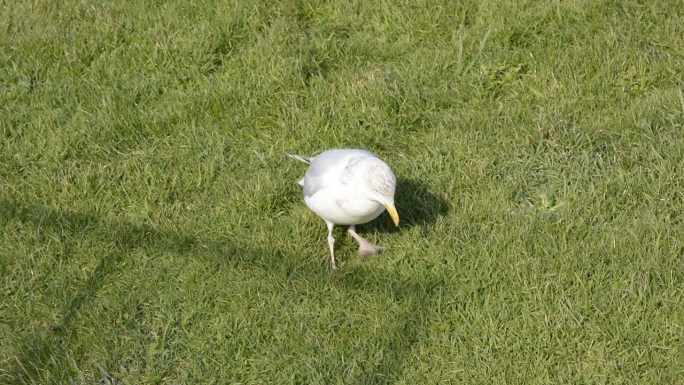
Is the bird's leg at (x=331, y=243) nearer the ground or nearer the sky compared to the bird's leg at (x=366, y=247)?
nearer the sky

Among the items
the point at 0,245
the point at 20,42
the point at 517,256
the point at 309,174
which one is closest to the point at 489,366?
the point at 517,256

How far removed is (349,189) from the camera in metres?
4.97

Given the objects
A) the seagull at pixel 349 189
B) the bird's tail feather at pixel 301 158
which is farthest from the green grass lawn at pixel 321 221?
the seagull at pixel 349 189

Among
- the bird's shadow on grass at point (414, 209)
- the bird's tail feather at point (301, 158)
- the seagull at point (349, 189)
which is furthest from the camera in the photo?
the bird's tail feather at point (301, 158)

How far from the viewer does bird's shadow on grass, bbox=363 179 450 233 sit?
5.38m

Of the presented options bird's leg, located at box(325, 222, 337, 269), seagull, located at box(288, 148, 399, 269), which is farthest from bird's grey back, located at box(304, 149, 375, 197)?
bird's leg, located at box(325, 222, 337, 269)

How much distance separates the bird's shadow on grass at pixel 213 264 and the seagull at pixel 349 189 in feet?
0.76

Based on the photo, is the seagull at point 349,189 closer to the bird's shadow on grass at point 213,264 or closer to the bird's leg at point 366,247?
the bird's leg at point 366,247

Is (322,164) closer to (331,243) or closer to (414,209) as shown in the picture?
(331,243)

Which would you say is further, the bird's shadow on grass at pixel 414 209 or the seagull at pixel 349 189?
the bird's shadow on grass at pixel 414 209

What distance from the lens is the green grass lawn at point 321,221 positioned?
4.60m

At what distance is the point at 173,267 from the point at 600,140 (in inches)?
101

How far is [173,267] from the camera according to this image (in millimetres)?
5160

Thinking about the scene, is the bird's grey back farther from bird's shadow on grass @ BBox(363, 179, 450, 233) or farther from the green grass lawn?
bird's shadow on grass @ BBox(363, 179, 450, 233)
